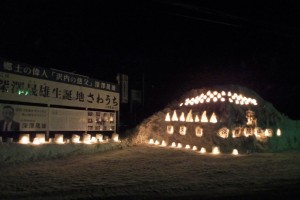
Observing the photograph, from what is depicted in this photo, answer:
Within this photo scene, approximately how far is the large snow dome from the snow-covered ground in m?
2.78

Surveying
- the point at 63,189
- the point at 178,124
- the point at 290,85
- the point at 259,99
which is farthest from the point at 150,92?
the point at 63,189

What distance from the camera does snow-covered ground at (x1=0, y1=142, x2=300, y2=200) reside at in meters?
5.96

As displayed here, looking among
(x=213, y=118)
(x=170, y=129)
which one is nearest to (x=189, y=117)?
(x=170, y=129)

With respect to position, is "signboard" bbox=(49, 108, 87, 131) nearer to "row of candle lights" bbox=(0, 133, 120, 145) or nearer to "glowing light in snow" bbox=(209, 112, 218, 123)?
"row of candle lights" bbox=(0, 133, 120, 145)

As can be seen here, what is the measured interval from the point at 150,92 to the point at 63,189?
1508 centimetres

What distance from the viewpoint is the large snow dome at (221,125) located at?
13.8 metres

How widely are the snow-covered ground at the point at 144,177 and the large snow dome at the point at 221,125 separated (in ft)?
9.12

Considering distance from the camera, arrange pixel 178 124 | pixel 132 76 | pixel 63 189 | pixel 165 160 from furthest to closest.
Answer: pixel 132 76, pixel 178 124, pixel 165 160, pixel 63 189

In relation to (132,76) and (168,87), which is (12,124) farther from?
(168,87)

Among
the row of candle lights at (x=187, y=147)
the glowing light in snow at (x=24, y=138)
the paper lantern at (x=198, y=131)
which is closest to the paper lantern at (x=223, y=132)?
the row of candle lights at (x=187, y=147)

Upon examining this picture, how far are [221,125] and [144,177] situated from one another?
23.7 ft

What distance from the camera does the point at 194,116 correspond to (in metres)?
15.1

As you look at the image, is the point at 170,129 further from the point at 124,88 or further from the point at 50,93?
the point at 50,93

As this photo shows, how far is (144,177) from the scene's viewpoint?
7590mm
